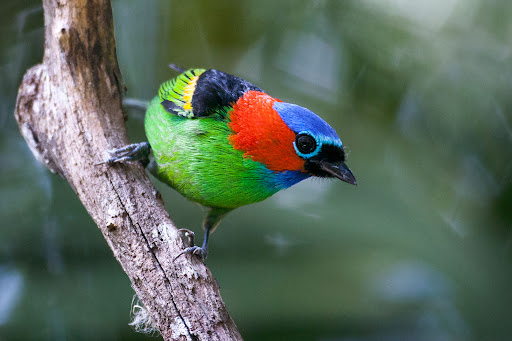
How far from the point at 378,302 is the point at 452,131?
1651 millimetres

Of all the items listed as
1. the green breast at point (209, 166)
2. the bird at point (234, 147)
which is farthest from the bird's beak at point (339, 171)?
the green breast at point (209, 166)

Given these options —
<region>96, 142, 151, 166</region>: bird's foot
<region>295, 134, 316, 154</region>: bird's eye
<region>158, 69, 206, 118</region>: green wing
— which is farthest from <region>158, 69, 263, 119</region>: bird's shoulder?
<region>295, 134, 316, 154</region>: bird's eye

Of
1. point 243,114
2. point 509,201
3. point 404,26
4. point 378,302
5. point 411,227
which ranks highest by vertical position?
point 404,26

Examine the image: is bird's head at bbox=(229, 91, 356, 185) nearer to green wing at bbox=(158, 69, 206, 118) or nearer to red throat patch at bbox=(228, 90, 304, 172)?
red throat patch at bbox=(228, 90, 304, 172)

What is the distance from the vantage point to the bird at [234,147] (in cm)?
203

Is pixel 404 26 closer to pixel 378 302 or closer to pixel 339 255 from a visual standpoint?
pixel 339 255

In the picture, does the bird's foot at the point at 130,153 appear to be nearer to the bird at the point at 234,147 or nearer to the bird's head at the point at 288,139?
the bird at the point at 234,147

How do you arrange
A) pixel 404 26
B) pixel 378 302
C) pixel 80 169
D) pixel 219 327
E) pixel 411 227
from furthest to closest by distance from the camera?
pixel 404 26, pixel 411 227, pixel 378 302, pixel 80 169, pixel 219 327

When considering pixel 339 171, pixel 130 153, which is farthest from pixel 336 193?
pixel 130 153

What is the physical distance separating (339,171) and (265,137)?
1.30 ft

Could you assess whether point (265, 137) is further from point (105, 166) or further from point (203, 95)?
point (105, 166)

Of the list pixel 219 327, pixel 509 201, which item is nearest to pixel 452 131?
pixel 509 201

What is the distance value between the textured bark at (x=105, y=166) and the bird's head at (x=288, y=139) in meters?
0.55

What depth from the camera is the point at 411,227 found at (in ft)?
11.8
